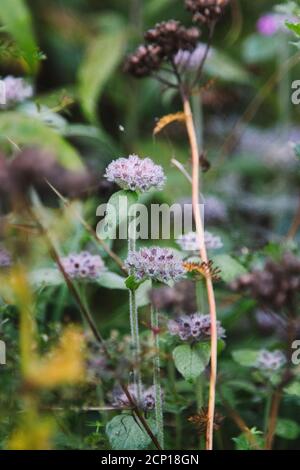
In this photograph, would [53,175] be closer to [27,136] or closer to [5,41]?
[27,136]

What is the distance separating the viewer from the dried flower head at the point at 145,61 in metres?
1.15

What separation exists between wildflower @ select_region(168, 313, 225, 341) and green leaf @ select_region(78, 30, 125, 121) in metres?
1.03

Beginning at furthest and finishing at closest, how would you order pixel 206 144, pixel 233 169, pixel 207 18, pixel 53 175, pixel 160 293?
pixel 206 144 < pixel 233 169 < pixel 207 18 < pixel 160 293 < pixel 53 175

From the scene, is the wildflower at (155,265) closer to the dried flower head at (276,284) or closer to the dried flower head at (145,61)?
the dried flower head at (276,284)

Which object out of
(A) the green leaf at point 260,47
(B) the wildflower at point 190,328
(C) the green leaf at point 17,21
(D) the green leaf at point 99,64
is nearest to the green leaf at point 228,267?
(B) the wildflower at point 190,328

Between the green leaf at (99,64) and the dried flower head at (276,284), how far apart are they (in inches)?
44.6

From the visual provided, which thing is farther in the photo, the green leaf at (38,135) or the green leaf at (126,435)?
the green leaf at (126,435)

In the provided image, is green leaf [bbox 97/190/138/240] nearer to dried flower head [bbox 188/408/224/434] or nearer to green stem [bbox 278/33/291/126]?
dried flower head [bbox 188/408/224/434]

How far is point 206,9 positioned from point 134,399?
1.99 ft

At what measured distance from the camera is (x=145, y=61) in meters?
1.16

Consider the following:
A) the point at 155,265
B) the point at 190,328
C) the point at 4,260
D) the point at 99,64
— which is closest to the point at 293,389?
the point at 190,328

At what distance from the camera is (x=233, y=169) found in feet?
7.32
